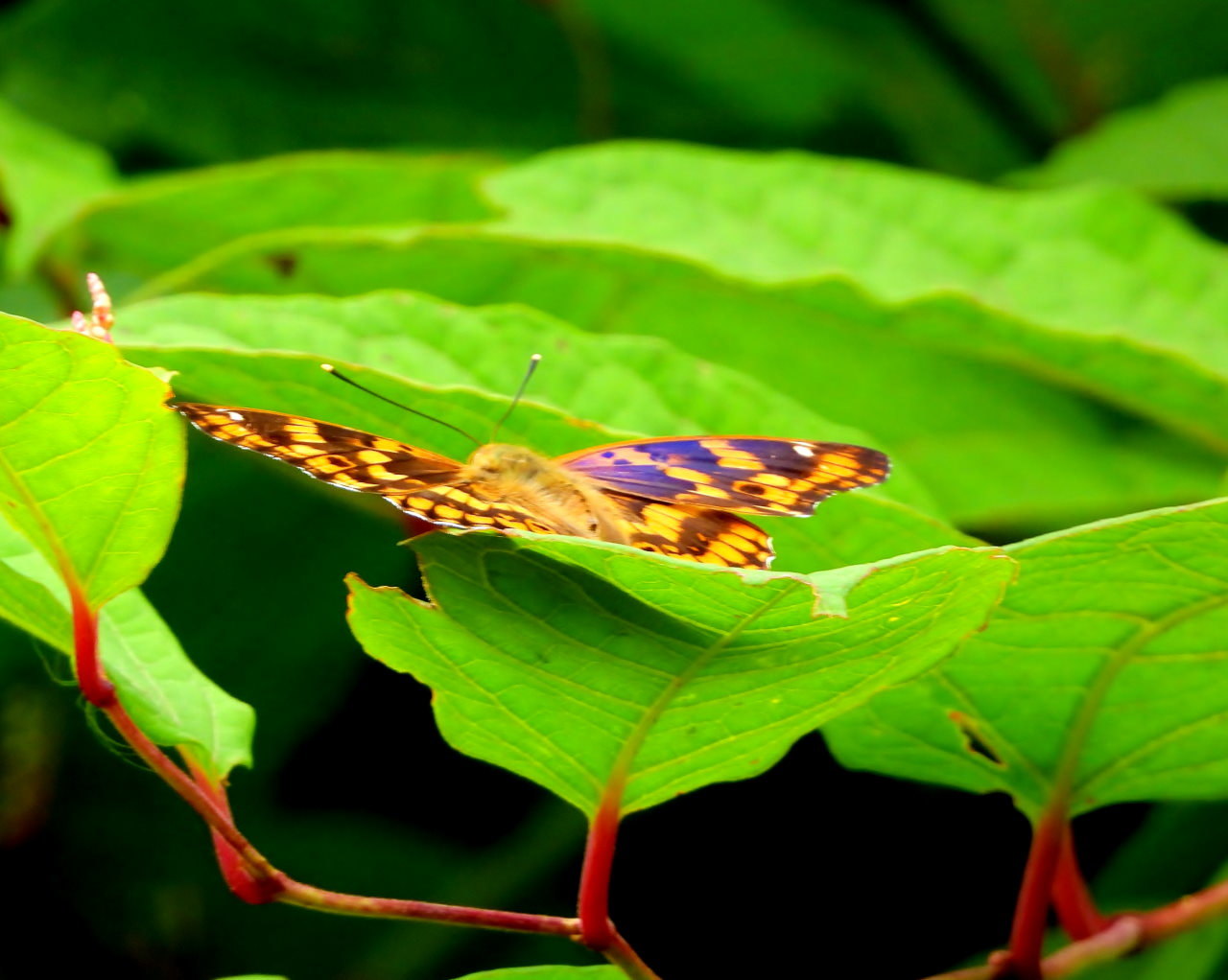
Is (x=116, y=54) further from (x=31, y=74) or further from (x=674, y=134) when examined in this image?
(x=674, y=134)

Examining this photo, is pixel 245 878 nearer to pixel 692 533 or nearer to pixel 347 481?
pixel 347 481

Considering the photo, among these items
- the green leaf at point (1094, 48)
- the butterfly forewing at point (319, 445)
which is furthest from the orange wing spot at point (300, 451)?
the green leaf at point (1094, 48)

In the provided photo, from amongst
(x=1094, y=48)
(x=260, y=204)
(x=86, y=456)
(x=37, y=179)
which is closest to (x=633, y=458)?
(x=86, y=456)

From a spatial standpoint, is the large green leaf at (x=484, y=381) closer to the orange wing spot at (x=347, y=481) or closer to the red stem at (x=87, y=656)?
the orange wing spot at (x=347, y=481)

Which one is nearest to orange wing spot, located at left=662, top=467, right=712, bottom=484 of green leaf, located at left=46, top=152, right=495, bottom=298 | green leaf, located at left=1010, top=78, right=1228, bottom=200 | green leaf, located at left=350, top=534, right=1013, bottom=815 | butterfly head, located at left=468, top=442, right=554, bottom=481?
butterfly head, located at left=468, top=442, right=554, bottom=481

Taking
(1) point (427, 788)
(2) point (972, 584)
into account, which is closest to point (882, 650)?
(2) point (972, 584)

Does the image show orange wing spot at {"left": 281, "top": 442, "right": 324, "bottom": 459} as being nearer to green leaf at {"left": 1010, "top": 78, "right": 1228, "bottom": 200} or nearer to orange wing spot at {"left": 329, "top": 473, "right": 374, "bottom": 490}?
orange wing spot at {"left": 329, "top": 473, "right": 374, "bottom": 490}
